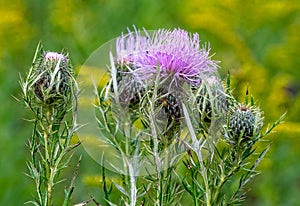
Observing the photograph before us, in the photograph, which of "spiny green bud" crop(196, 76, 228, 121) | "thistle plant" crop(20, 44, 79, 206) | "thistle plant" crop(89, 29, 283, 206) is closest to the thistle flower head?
"thistle plant" crop(20, 44, 79, 206)

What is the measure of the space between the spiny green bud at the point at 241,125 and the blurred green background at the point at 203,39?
7.51 feet

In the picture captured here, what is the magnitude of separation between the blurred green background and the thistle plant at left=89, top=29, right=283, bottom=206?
7.54ft

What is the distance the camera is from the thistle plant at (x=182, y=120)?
216 centimetres

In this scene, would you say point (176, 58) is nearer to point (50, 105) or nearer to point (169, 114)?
point (169, 114)

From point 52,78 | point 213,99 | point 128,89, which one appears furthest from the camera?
point 128,89

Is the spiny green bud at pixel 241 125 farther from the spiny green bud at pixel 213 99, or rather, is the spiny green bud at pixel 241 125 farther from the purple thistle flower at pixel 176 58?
the purple thistle flower at pixel 176 58

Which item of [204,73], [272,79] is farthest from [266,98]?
[204,73]

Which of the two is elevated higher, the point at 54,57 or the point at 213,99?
the point at 54,57

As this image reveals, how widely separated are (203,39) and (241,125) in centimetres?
428

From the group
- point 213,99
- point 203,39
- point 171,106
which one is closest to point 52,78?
point 171,106

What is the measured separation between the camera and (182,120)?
7.36ft

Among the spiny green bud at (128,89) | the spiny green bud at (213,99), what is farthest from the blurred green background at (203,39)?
the spiny green bud at (213,99)

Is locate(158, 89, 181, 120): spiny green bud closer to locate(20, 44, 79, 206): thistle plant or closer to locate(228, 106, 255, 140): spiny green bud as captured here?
locate(228, 106, 255, 140): spiny green bud

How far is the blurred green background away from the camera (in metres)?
5.11
